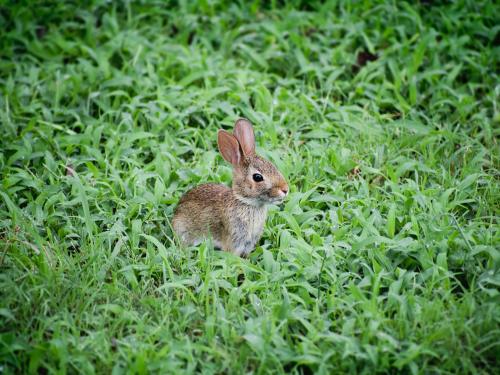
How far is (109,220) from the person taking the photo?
5.01m

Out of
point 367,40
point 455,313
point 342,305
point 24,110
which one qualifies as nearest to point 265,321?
point 342,305

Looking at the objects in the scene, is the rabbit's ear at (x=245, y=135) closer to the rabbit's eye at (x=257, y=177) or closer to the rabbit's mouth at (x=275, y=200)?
the rabbit's eye at (x=257, y=177)

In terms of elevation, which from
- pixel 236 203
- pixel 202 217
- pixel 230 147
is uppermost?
pixel 230 147

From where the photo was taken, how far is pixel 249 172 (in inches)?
187

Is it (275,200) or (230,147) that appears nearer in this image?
(275,200)

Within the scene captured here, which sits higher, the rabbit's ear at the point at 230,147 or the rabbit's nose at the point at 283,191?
the rabbit's ear at the point at 230,147

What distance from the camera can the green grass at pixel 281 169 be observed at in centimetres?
389

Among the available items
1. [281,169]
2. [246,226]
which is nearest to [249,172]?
[246,226]

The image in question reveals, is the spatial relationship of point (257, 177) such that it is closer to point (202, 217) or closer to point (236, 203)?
point (236, 203)

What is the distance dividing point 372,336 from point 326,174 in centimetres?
195

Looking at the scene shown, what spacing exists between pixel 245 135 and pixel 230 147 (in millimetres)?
141

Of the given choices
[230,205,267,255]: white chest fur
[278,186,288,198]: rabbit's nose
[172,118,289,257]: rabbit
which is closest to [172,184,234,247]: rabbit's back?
[172,118,289,257]: rabbit

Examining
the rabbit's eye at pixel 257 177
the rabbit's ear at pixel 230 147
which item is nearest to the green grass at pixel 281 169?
the rabbit's eye at pixel 257 177

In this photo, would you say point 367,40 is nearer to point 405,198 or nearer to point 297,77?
point 297,77
